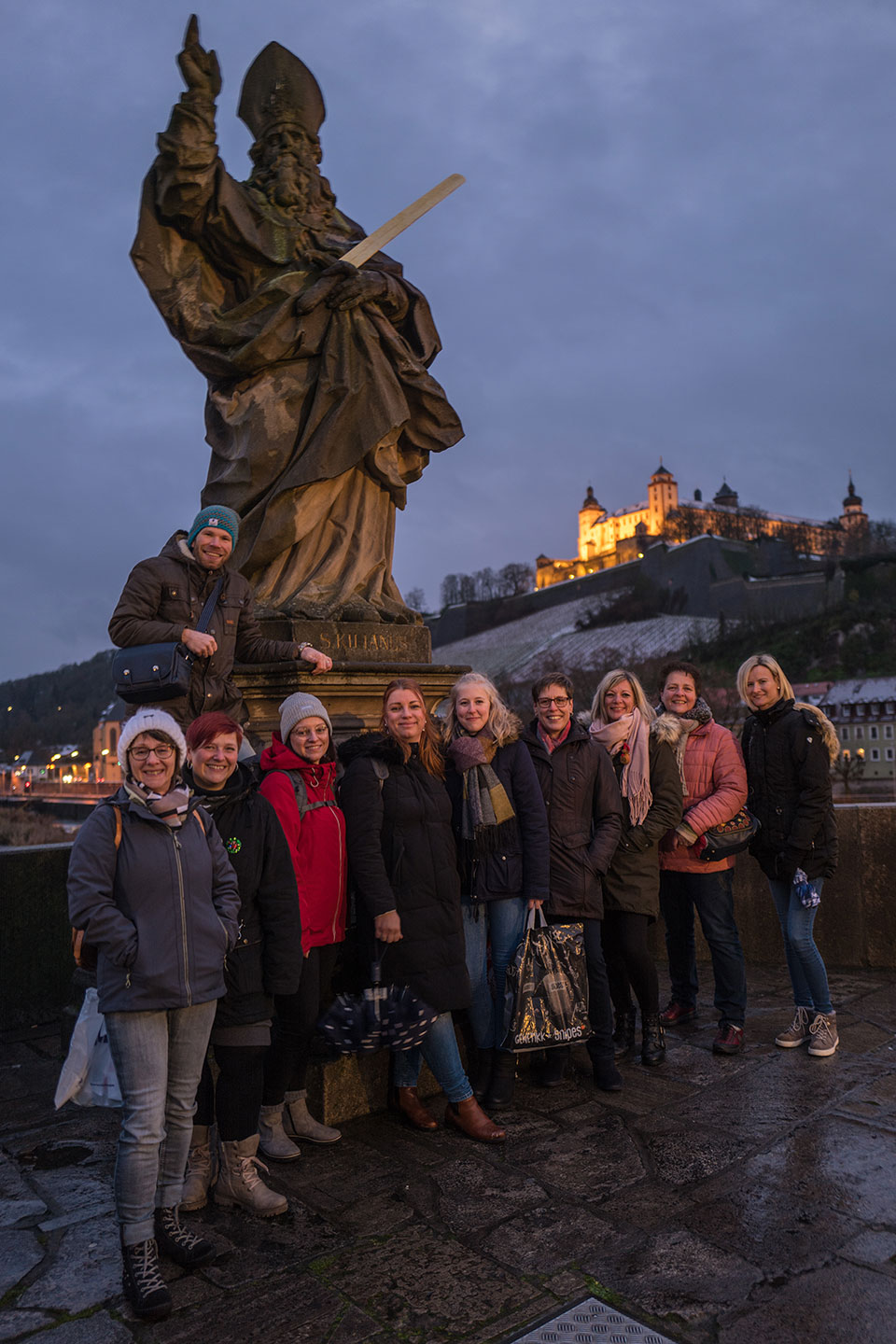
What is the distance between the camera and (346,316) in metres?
5.29

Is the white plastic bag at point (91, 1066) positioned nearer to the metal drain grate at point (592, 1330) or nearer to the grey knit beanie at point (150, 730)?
the grey knit beanie at point (150, 730)

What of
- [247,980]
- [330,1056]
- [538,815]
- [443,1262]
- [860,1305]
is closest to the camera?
[860,1305]

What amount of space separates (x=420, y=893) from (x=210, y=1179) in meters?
1.13

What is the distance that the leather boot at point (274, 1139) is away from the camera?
3.32 metres

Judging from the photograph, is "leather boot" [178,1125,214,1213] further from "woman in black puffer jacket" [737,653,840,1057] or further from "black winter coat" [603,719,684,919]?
"woman in black puffer jacket" [737,653,840,1057]

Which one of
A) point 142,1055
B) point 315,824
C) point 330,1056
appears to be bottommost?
point 330,1056

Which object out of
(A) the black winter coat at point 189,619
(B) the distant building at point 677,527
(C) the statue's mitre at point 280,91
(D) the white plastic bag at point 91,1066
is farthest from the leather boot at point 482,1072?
(B) the distant building at point 677,527

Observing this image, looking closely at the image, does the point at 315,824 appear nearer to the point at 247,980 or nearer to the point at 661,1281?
the point at 247,980

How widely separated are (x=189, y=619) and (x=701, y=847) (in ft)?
8.14

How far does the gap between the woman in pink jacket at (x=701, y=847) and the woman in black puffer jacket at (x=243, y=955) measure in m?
2.09

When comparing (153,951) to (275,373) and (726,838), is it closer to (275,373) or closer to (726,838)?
(726,838)

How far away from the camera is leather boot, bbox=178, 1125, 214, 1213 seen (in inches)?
120

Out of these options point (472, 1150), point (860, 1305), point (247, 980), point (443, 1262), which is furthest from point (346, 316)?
point (860, 1305)

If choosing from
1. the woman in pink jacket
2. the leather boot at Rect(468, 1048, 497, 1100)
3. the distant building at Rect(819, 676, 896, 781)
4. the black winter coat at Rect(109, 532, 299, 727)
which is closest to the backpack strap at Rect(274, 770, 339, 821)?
the black winter coat at Rect(109, 532, 299, 727)
